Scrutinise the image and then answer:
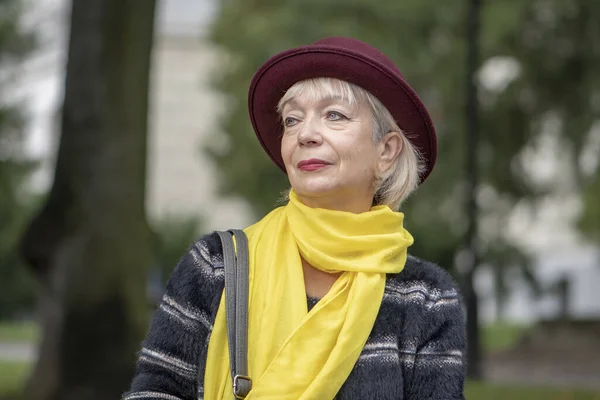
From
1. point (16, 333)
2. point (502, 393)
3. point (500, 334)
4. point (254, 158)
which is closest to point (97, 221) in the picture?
point (502, 393)

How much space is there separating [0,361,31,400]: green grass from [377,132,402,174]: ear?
8492mm

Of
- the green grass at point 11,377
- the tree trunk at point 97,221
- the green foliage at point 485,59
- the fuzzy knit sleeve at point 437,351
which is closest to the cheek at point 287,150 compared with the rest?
the fuzzy knit sleeve at point 437,351

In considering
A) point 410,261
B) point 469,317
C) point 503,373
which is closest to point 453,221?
point 503,373

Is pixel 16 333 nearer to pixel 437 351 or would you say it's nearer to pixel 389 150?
pixel 389 150

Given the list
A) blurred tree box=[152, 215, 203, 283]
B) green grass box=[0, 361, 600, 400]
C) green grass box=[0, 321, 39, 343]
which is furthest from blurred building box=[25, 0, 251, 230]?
green grass box=[0, 361, 600, 400]

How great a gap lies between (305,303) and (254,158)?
68.1 feet

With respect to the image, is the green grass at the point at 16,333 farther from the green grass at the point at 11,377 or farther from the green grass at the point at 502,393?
the green grass at the point at 502,393

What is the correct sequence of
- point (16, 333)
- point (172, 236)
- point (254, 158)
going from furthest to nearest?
point (172, 236) → point (16, 333) → point (254, 158)

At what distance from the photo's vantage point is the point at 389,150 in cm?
331

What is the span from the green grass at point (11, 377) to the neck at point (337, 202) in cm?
848

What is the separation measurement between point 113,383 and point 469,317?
6980 mm

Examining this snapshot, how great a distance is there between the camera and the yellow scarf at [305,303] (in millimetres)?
2945

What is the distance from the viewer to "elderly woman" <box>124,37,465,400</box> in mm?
2984

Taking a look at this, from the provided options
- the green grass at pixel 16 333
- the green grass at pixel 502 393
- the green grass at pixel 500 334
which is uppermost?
the green grass at pixel 502 393
